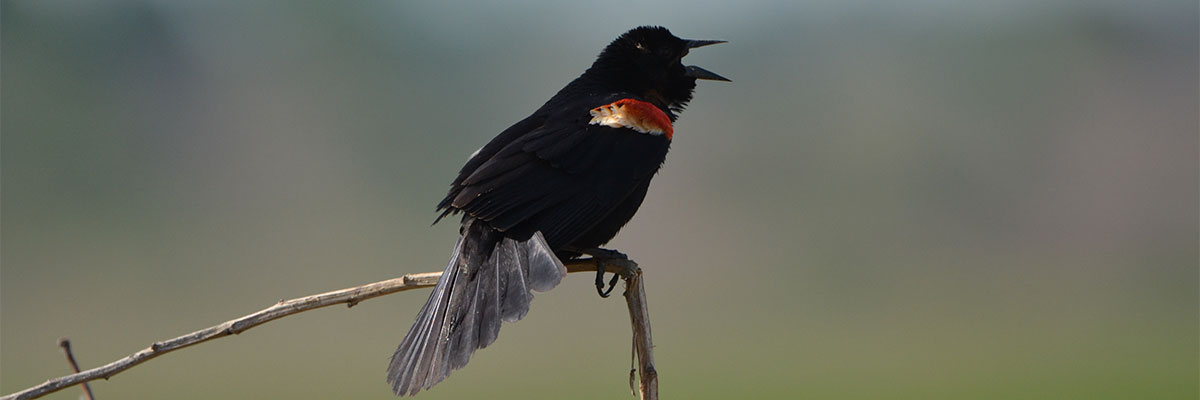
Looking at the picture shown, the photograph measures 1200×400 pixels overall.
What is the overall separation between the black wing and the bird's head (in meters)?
0.46

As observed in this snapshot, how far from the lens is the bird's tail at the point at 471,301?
2.56m

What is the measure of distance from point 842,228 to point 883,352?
10.1 m

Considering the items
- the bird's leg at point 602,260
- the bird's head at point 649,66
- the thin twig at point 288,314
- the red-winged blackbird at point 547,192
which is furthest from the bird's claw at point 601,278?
the bird's head at point 649,66

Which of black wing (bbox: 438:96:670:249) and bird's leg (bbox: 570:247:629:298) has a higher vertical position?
black wing (bbox: 438:96:670:249)

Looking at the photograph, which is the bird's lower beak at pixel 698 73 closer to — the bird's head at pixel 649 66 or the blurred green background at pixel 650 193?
the bird's head at pixel 649 66

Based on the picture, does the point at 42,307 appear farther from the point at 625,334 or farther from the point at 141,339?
the point at 625,334

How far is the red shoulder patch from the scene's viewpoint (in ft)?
11.8

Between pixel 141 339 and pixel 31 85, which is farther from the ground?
pixel 31 85

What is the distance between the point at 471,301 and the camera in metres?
2.79

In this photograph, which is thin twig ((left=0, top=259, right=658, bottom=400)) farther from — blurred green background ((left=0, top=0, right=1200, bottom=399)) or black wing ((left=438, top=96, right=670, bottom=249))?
blurred green background ((left=0, top=0, right=1200, bottom=399))

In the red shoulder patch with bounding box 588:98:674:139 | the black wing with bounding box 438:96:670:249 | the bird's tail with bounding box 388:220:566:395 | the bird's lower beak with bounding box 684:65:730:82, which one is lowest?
the bird's tail with bounding box 388:220:566:395

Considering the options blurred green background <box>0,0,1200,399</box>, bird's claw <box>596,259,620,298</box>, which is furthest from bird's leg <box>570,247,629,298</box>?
blurred green background <box>0,0,1200,399</box>

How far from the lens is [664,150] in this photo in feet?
11.9

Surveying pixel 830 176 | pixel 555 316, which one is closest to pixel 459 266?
pixel 555 316
